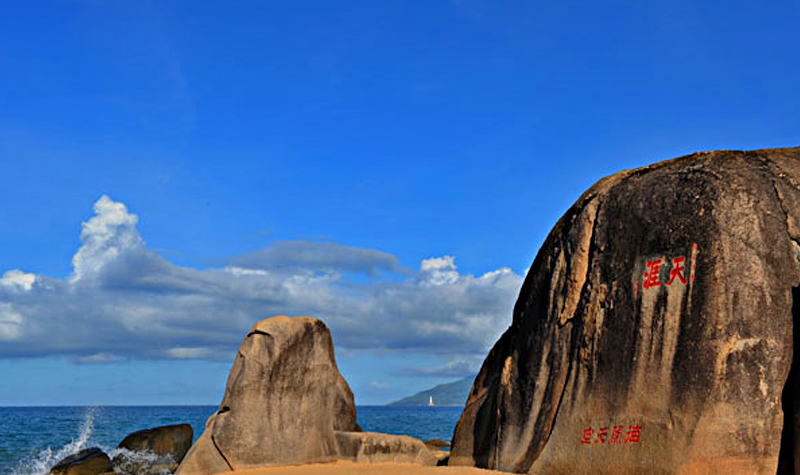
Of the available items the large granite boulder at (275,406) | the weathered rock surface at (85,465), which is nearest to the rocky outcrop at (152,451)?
the weathered rock surface at (85,465)

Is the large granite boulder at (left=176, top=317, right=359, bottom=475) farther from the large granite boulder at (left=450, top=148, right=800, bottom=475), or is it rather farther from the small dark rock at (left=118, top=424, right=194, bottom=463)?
the small dark rock at (left=118, top=424, right=194, bottom=463)

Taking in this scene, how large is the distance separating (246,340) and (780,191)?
1006 centimetres

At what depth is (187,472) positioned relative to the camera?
14133 millimetres

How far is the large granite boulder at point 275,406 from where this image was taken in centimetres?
1452

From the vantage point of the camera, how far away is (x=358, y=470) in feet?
43.3

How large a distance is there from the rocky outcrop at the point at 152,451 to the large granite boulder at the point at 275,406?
28.7 ft

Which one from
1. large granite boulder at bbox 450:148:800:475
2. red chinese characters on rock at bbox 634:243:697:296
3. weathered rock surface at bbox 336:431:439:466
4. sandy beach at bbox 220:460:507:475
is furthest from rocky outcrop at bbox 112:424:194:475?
red chinese characters on rock at bbox 634:243:697:296

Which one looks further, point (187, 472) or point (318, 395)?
point (318, 395)

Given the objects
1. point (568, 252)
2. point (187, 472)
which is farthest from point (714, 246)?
point (187, 472)

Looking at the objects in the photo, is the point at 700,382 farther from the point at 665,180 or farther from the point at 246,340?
the point at 246,340

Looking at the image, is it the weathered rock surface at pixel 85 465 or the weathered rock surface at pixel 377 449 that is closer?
the weathered rock surface at pixel 377 449

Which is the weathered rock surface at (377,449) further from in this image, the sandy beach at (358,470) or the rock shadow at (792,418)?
the rock shadow at (792,418)

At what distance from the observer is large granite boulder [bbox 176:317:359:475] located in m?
14.5

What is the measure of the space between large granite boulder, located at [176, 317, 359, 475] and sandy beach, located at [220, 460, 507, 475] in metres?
0.37
